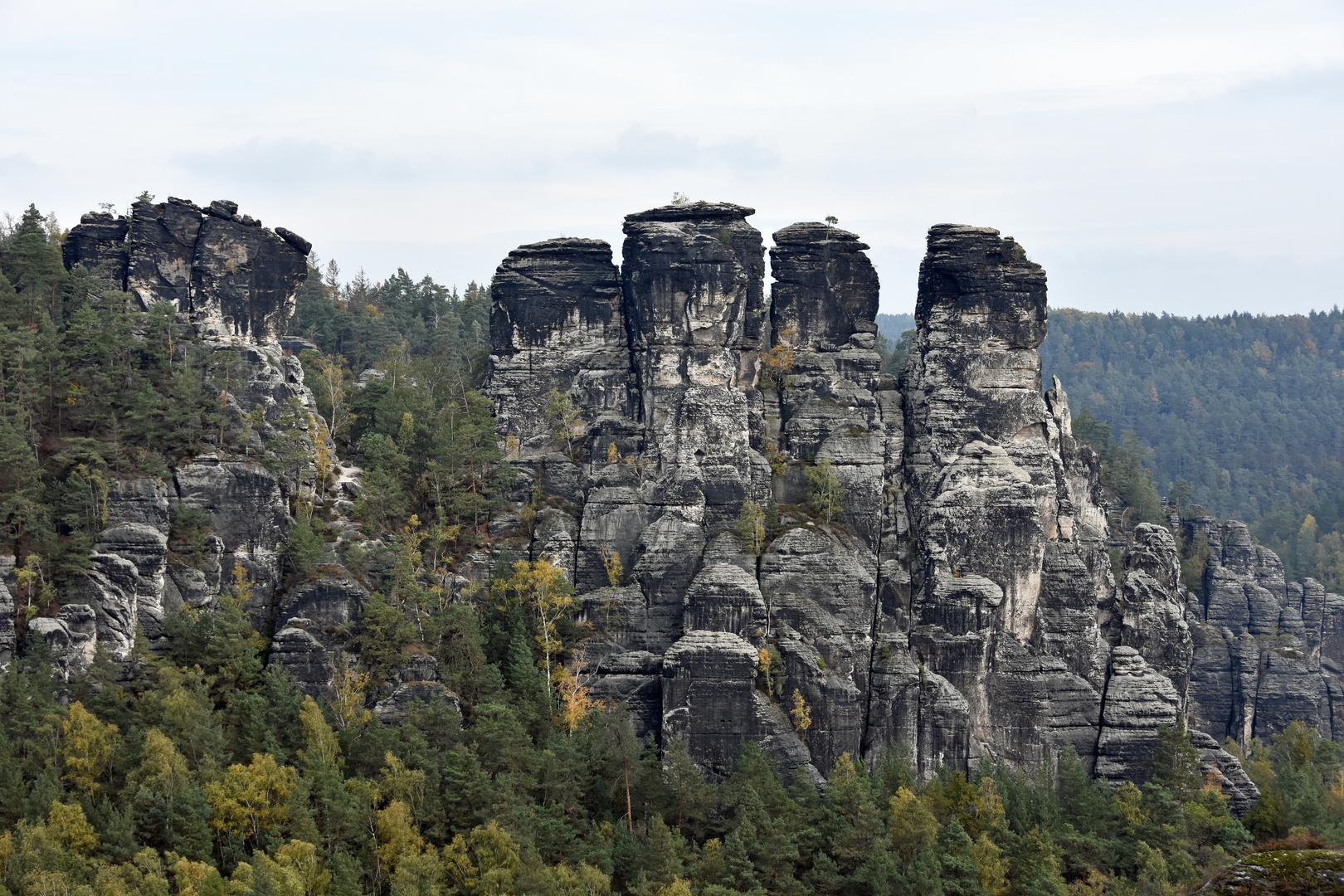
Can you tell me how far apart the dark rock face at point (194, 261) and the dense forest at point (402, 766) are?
1976 mm

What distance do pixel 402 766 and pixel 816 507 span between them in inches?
919

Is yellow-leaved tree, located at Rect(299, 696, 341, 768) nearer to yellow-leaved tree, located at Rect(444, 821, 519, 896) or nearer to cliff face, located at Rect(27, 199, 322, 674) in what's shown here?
yellow-leaved tree, located at Rect(444, 821, 519, 896)

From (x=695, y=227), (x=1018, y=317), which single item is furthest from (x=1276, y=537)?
(x=695, y=227)

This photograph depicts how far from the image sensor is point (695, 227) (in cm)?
6356

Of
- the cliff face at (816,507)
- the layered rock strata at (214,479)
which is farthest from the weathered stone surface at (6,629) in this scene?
the cliff face at (816,507)

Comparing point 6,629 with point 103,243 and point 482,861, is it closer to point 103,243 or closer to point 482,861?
point 482,861

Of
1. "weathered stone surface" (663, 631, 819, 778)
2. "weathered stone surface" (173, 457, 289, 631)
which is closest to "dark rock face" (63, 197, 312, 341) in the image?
"weathered stone surface" (173, 457, 289, 631)

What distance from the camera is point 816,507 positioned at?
203 ft

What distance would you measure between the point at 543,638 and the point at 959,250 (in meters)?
27.8

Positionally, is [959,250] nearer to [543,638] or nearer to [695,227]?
[695,227]

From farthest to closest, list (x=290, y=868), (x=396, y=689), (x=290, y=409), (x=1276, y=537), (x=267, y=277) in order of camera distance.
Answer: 1. (x=1276, y=537)
2. (x=267, y=277)
3. (x=290, y=409)
4. (x=396, y=689)
5. (x=290, y=868)

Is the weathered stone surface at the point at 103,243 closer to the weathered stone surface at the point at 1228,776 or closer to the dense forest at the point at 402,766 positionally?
the dense forest at the point at 402,766

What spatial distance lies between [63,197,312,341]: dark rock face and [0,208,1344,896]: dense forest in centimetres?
198

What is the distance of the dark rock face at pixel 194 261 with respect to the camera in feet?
208
